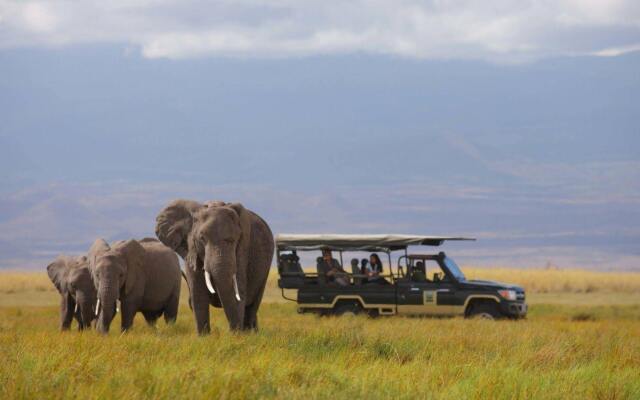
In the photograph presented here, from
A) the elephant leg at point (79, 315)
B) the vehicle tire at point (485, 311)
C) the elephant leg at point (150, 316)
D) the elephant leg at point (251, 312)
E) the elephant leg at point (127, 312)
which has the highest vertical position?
the elephant leg at point (251, 312)

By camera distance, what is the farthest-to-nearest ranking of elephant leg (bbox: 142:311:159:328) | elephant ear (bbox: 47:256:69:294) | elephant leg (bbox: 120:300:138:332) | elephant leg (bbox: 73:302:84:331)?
elephant ear (bbox: 47:256:69:294) → elephant leg (bbox: 142:311:159:328) → elephant leg (bbox: 73:302:84:331) → elephant leg (bbox: 120:300:138:332)

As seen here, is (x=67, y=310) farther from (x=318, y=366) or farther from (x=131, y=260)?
(x=318, y=366)

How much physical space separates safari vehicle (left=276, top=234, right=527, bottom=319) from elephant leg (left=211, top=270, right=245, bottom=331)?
33.8ft

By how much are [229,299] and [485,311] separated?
11779mm

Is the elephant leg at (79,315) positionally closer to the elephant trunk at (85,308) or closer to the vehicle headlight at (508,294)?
the elephant trunk at (85,308)

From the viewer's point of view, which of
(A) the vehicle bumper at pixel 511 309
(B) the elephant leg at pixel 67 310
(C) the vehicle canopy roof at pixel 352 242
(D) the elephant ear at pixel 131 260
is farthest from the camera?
(C) the vehicle canopy roof at pixel 352 242

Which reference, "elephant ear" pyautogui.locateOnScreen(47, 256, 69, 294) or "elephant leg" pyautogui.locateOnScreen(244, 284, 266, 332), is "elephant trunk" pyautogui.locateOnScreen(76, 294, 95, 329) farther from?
"elephant leg" pyautogui.locateOnScreen(244, 284, 266, 332)

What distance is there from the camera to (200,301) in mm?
20766

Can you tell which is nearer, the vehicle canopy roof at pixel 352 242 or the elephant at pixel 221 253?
the elephant at pixel 221 253

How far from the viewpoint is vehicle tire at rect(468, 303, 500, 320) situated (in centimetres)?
3075

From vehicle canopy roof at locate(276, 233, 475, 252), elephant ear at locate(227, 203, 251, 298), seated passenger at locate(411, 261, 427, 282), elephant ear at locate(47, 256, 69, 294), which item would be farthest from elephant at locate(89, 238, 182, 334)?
seated passenger at locate(411, 261, 427, 282)

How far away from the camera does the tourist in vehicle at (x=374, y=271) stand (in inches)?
1228

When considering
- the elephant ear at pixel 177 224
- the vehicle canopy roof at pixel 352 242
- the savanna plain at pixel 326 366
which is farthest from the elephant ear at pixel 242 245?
the vehicle canopy roof at pixel 352 242

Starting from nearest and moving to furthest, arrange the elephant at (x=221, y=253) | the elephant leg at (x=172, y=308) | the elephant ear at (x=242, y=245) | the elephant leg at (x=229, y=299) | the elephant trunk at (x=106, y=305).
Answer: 1. the elephant leg at (x=229, y=299)
2. the elephant at (x=221, y=253)
3. the elephant ear at (x=242, y=245)
4. the elephant trunk at (x=106, y=305)
5. the elephant leg at (x=172, y=308)
